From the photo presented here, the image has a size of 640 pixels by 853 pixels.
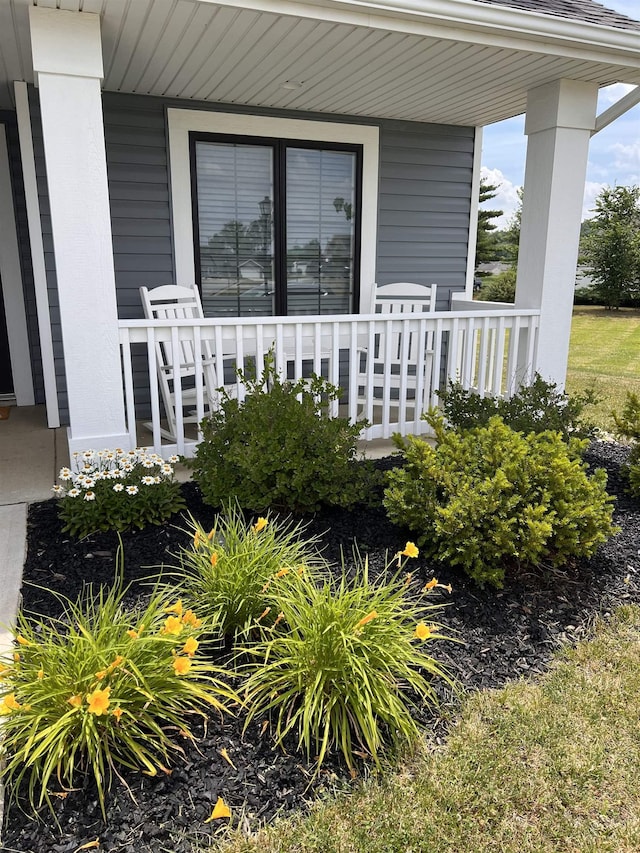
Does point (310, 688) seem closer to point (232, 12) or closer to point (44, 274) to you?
point (232, 12)

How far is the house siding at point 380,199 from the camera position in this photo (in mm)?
4750

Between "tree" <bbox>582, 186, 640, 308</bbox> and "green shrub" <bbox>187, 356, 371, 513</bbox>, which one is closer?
"green shrub" <bbox>187, 356, 371, 513</bbox>

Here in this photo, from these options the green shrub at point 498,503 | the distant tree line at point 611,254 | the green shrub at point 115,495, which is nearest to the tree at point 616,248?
the distant tree line at point 611,254

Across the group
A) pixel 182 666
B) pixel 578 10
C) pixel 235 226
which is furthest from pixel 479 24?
pixel 182 666

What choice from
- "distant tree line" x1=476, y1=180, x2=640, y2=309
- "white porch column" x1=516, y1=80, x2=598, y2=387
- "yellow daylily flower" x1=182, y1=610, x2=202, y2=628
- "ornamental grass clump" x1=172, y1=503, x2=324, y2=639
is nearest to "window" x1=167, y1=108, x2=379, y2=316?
"white porch column" x1=516, y1=80, x2=598, y2=387

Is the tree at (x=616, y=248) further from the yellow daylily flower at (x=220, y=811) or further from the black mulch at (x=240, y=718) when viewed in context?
the yellow daylily flower at (x=220, y=811)

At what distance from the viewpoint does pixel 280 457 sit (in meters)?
2.94

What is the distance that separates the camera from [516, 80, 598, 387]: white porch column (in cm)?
430

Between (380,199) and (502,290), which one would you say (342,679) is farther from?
(502,290)

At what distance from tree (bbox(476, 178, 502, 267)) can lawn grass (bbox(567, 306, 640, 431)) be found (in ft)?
42.2

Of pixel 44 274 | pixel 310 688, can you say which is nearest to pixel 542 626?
pixel 310 688

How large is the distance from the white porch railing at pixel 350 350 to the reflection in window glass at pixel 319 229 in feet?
2.27

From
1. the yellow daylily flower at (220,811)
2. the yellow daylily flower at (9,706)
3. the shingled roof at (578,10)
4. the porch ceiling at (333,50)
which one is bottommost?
the yellow daylily flower at (220,811)

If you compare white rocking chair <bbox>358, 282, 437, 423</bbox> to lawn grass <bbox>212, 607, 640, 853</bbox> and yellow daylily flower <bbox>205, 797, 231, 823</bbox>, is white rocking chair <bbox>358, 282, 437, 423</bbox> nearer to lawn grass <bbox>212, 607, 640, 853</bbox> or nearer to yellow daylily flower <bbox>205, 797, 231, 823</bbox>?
lawn grass <bbox>212, 607, 640, 853</bbox>
